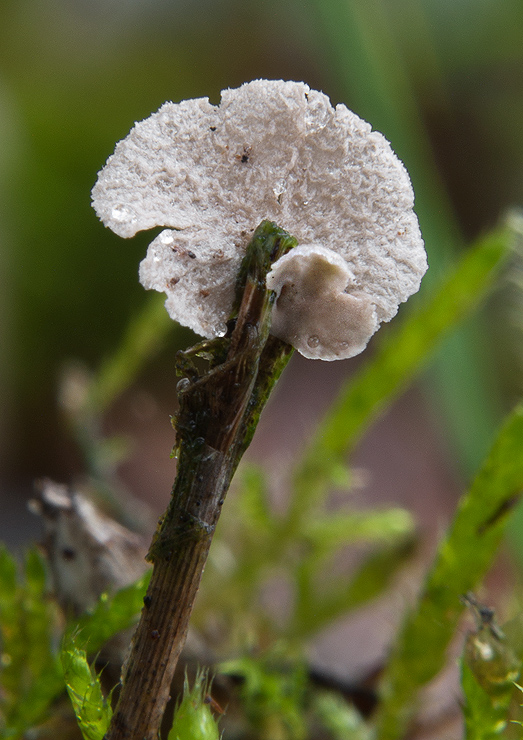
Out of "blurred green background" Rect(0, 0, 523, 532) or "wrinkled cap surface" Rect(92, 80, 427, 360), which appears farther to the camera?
"blurred green background" Rect(0, 0, 523, 532)

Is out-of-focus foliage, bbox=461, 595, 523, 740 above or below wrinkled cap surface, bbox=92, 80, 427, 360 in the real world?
below

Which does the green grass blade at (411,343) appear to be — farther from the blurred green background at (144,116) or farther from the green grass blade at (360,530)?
the blurred green background at (144,116)

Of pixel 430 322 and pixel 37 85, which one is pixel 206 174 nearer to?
pixel 430 322

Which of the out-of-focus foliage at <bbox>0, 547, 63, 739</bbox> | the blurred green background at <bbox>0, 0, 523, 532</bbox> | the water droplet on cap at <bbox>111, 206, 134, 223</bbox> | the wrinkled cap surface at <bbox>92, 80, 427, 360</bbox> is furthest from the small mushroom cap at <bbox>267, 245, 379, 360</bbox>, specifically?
the blurred green background at <bbox>0, 0, 523, 532</bbox>

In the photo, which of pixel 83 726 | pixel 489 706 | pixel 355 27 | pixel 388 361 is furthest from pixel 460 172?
pixel 83 726

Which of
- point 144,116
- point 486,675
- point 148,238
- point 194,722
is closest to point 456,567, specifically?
point 486,675

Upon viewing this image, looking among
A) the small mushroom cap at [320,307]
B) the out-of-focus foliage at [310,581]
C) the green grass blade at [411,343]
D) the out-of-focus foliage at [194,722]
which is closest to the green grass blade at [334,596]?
the out-of-focus foliage at [310,581]

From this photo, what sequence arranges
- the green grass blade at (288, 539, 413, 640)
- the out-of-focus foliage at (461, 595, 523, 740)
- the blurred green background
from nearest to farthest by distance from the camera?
the out-of-focus foliage at (461, 595, 523, 740), the green grass blade at (288, 539, 413, 640), the blurred green background

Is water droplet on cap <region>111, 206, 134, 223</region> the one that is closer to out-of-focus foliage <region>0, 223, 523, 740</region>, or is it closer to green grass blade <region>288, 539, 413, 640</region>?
out-of-focus foliage <region>0, 223, 523, 740</region>

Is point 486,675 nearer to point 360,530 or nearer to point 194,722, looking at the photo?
point 194,722
